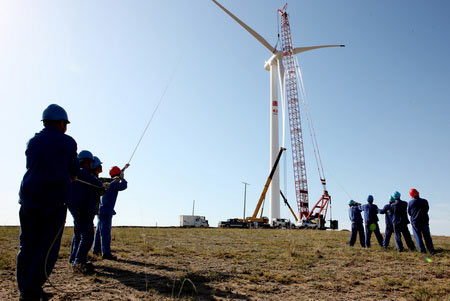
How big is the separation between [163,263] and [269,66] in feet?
219

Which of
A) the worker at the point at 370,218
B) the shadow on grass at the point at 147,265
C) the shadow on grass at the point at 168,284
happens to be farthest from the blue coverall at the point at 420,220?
the shadow on grass at the point at 147,265

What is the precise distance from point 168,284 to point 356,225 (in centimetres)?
1069

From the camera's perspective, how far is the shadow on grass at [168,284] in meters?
4.94

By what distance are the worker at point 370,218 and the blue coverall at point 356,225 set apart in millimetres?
294

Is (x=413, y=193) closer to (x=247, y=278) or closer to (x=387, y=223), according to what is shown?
(x=387, y=223)

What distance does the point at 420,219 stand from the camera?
11.0 m

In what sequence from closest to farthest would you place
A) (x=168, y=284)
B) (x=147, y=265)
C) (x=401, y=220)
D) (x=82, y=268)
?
(x=168, y=284), (x=82, y=268), (x=147, y=265), (x=401, y=220)

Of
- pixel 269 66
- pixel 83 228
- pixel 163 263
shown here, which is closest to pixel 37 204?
pixel 83 228

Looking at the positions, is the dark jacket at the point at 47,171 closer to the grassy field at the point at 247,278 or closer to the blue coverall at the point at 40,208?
the blue coverall at the point at 40,208

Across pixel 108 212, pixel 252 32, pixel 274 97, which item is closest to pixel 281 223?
pixel 274 97

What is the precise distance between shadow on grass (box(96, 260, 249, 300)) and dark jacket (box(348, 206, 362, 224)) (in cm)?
930

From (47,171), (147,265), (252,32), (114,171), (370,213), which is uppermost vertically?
(252,32)

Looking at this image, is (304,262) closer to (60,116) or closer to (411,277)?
(411,277)

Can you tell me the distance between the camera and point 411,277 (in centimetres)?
665
